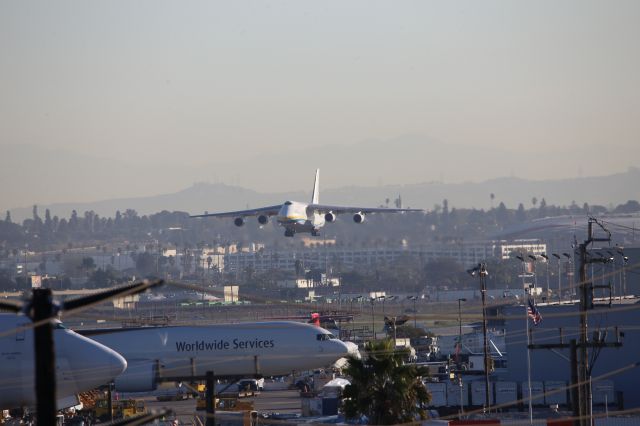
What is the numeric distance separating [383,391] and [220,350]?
14.8 meters

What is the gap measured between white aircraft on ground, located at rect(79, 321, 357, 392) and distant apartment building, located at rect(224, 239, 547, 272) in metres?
117

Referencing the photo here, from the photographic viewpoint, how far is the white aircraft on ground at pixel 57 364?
1942 centimetres

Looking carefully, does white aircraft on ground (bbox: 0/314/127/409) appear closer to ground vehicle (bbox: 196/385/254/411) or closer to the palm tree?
the palm tree

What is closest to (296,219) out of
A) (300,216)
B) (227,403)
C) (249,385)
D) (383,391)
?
(300,216)

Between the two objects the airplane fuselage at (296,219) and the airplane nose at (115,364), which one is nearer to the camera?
the airplane nose at (115,364)

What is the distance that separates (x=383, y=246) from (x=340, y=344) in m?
120

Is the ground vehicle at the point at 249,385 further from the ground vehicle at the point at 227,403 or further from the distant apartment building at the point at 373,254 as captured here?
the distant apartment building at the point at 373,254

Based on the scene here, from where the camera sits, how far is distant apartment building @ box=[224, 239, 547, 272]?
164m

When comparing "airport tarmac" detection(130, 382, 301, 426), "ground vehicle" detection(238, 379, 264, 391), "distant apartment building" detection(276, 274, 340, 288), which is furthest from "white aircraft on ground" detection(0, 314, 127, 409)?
"distant apartment building" detection(276, 274, 340, 288)

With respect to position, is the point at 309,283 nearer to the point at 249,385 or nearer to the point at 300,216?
the point at 300,216

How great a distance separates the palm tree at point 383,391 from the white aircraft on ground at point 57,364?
7304 mm

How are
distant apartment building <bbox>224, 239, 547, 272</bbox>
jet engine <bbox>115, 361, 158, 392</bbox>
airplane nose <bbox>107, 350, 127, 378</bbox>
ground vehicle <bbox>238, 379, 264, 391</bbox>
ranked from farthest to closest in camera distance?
distant apartment building <bbox>224, 239, 547, 272</bbox>
ground vehicle <bbox>238, 379, 264, 391</bbox>
jet engine <bbox>115, 361, 158, 392</bbox>
airplane nose <bbox>107, 350, 127, 378</bbox>

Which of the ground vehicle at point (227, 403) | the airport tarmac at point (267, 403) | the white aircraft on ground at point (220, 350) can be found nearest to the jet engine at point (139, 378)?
the white aircraft on ground at point (220, 350)

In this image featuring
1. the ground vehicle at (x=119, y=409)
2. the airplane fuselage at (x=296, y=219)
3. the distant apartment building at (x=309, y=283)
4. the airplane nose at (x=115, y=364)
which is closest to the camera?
the airplane nose at (x=115, y=364)
